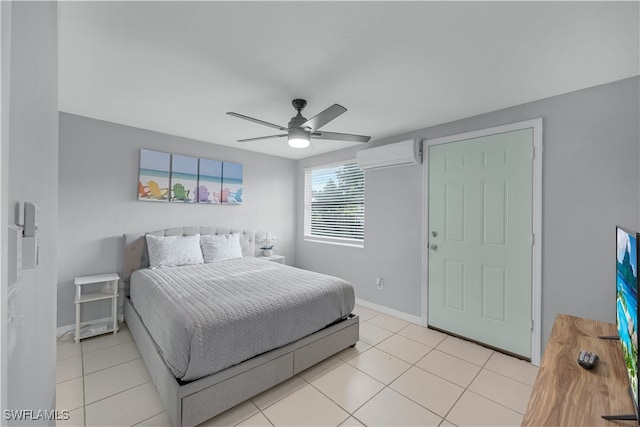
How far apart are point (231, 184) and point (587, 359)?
4.05 m

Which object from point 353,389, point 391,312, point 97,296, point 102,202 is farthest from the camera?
point 391,312

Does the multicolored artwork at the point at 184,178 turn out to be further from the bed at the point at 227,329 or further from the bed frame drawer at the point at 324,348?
the bed frame drawer at the point at 324,348

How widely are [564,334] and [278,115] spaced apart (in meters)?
2.79

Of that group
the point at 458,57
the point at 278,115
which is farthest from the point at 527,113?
the point at 278,115

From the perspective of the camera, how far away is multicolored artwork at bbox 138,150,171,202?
132 inches

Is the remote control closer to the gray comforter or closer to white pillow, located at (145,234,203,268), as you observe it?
the gray comforter

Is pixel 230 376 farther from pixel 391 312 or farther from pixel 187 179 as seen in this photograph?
Result: pixel 187 179

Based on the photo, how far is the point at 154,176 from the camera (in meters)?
3.44

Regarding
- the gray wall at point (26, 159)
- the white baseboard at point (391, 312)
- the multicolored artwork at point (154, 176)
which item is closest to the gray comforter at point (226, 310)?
the gray wall at point (26, 159)

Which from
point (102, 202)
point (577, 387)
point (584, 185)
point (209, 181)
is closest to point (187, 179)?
point (209, 181)

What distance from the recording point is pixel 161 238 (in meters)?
3.32

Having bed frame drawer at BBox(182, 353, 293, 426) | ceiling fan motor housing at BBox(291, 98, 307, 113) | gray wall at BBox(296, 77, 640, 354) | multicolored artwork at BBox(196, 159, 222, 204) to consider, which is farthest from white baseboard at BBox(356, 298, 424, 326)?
ceiling fan motor housing at BBox(291, 98, 307, 113)

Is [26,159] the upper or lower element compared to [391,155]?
lower

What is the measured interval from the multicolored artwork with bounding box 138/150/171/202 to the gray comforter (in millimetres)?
983
